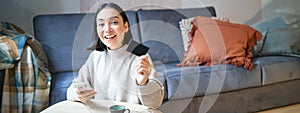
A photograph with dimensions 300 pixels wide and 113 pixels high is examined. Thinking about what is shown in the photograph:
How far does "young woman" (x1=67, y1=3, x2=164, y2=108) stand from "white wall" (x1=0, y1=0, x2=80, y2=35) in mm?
1428

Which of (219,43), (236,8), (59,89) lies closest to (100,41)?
(59,89)

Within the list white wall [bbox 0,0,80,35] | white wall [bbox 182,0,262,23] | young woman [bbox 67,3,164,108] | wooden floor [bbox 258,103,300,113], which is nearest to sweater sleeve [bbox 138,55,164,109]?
young woman [bbox 67,3,164,108]

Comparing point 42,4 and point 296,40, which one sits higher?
point 42,4

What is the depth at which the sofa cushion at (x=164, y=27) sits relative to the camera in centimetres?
228

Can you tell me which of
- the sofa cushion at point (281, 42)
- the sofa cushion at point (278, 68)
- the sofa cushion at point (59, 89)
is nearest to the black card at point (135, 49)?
the sofa cushion at point (59, 89)

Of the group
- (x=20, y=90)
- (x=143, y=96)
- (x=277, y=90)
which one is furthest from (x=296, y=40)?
(x=20, y=90)

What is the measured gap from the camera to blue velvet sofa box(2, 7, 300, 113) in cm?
188

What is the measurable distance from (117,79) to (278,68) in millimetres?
1355

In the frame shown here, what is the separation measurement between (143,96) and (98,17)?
0.29 meters

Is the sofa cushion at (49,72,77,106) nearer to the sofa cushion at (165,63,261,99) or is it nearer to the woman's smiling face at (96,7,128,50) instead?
the sofa cushion at (165,63,261,99)

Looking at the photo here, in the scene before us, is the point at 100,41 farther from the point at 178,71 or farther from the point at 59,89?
the point at 178,71

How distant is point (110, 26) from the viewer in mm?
1001

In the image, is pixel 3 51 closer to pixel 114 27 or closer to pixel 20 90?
pixel 20 90

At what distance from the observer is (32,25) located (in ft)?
8.12
